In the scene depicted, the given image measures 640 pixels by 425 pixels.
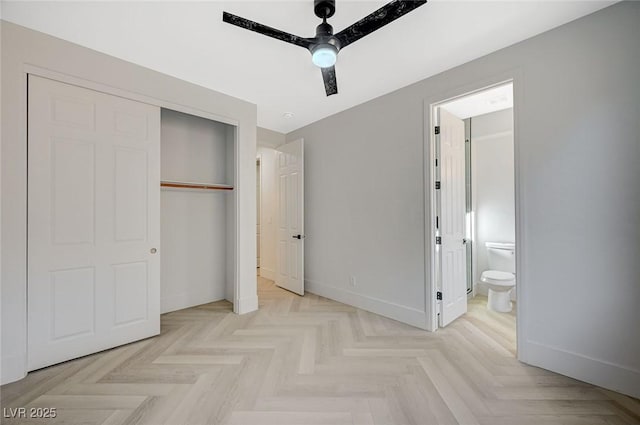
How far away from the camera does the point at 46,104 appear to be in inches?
85.4

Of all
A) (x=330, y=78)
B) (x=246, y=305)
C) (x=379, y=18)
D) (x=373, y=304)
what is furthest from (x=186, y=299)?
(x=379, y=18)

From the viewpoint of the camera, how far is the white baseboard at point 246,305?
334 centimetres

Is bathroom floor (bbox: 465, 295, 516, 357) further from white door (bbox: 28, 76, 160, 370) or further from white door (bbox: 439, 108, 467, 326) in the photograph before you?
white door (bbox: 28, 76, 160, 370)

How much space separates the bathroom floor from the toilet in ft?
0.38

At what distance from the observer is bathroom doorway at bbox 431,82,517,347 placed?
290 centimetres

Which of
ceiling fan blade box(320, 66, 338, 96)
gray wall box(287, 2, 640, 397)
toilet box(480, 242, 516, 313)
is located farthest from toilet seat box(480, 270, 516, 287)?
ceiling fan blade box(320, 66, 338, 96)

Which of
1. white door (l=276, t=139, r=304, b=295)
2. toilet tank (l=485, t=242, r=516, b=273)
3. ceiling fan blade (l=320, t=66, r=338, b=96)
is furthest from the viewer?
white door (l=276, t=139, r=304, b=295)

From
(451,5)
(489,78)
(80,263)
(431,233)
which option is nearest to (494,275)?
(431,233)

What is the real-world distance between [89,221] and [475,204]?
4.75 meters

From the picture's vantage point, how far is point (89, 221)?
2.37m

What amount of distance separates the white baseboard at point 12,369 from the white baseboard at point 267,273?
3226 mm

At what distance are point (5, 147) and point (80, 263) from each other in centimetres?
100

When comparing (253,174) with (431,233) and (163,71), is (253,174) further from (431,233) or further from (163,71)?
(431,233)

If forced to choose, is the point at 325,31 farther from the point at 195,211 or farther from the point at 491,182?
the point at 491,182
